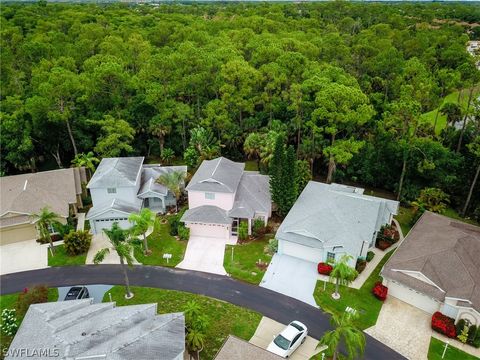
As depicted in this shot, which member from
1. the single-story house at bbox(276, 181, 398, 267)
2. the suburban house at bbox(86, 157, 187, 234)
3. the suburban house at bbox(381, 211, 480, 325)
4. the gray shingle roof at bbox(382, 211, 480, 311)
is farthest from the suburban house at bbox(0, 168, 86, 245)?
the gray shingle roof at bbox(382, 211, 480, 311)

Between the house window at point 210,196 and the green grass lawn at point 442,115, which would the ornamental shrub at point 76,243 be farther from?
the green grass lawn at point 442,115

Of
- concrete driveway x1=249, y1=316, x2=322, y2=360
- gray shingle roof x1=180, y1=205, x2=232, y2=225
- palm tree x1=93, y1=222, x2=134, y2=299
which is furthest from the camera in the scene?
gray shingle roof x1=180, y1=205, x2=232, y2=225

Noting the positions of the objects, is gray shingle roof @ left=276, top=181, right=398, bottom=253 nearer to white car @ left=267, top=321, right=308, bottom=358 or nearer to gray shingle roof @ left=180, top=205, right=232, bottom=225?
gray shingle roof @ left=180, top=205, right=232, bottom=225

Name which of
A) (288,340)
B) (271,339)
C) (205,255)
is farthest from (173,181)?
(288,340)

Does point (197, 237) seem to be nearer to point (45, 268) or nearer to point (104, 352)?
point (45, 268)

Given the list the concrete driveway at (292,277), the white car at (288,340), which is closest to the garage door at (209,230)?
the concrete driveway at (292,277)

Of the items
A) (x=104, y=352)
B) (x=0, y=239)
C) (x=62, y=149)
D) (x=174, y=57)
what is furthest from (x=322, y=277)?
(x=62, y=149)

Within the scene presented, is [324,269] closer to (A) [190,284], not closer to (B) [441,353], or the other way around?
(B) [441,353]
